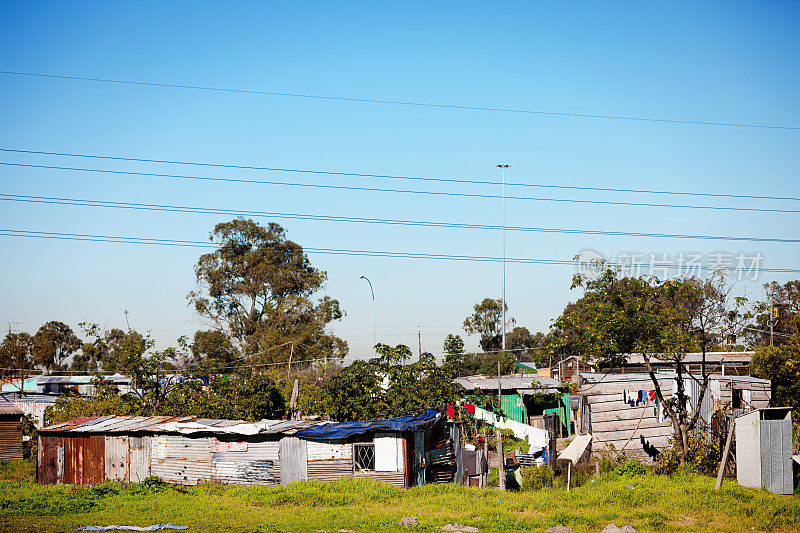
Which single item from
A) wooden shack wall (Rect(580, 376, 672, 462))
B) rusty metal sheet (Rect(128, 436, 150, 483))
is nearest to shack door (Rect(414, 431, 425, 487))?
wooden shack wall (Rect(580, 376, 672, 462))

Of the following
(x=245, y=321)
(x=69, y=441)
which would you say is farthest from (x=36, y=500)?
(x=245, y=321)

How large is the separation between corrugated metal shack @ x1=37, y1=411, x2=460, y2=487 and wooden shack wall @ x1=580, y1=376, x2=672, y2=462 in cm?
543

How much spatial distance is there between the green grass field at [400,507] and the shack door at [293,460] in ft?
2.31

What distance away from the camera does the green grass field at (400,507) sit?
54.5ft

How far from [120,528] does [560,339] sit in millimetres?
14434

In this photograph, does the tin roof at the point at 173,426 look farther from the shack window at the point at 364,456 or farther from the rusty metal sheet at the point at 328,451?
the shack window at the point at 364,456

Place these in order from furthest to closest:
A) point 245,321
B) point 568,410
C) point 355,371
A: point 245,321 → point 568,410 → point 355,371

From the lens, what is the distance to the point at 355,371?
27.2m

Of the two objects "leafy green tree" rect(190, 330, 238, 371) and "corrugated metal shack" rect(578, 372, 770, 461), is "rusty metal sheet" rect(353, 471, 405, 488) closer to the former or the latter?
"corrugated metal shack" rect(578, 372, 770, 461)

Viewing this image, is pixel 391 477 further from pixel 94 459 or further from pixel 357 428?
pixel 94 459

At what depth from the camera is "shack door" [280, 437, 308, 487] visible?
2238cm

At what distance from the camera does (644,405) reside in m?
26.2

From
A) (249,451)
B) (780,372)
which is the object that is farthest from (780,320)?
(249,451)

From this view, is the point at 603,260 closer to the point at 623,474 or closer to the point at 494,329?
the point at 623,474
